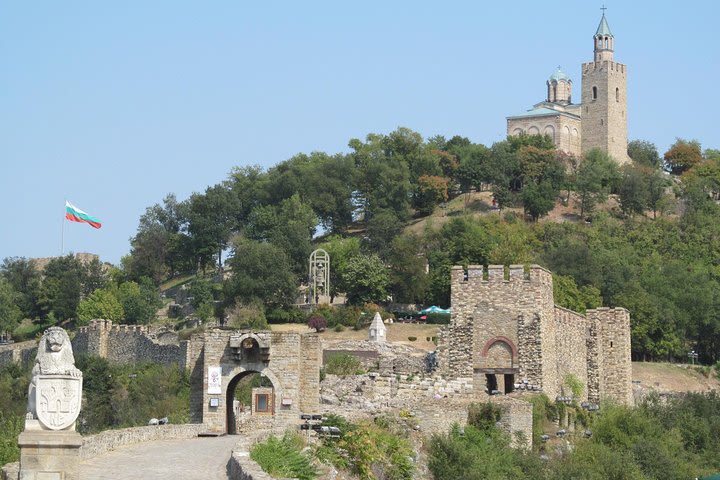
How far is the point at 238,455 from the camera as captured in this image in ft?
76.3

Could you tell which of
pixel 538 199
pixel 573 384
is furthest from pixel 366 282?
pixel 573 384

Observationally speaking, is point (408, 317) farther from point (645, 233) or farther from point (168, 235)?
point (168, 235)

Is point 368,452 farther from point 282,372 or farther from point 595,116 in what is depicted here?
point 595,116

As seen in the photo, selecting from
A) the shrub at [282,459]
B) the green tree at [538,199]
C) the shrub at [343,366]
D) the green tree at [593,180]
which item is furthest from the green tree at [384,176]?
the shrub at [282,459]

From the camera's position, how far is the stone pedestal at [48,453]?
19.5 m

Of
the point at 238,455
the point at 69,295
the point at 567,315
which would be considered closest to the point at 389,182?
the point at 69,295

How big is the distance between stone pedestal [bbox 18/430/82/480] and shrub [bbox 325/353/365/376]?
2565 cm

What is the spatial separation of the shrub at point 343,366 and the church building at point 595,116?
2410 inches

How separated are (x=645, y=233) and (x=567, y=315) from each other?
4434 cm

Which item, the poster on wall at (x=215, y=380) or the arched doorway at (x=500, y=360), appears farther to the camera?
the arched doorway at (x=500, y=360)

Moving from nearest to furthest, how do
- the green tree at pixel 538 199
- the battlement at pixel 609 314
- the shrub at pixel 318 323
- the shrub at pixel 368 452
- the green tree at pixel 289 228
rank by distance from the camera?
the shrub at pixel 368 452
the battlement at pixel 609 314
the shrub at pixel 318 323
the green tree at pixel 289 228
the green tree at pixel 538 199

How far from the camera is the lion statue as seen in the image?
19.6m

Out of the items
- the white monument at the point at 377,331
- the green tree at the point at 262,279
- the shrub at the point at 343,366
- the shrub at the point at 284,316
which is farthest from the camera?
the green tree at the point at 262,279

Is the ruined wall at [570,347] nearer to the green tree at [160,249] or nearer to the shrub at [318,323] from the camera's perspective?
the shrub at [318,323]
